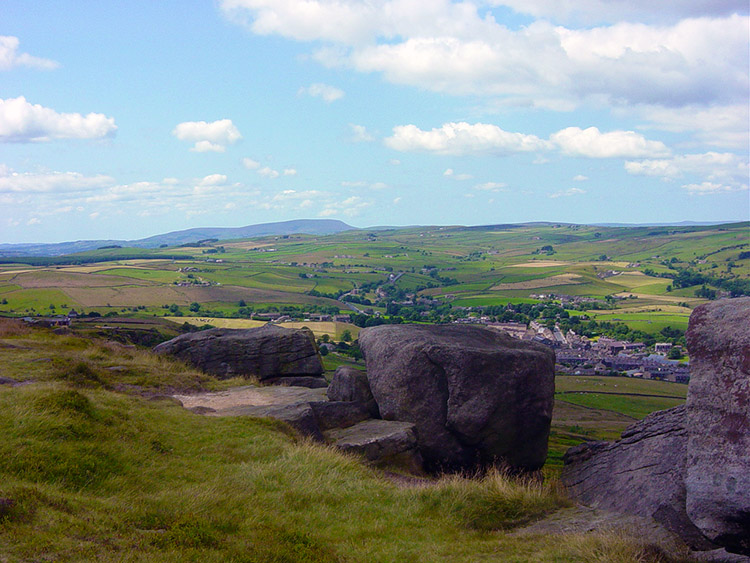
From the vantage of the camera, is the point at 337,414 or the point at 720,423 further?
the point at 337,414

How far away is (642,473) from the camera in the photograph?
44.4 feet

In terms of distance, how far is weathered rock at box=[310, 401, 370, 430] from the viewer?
18.4 meters

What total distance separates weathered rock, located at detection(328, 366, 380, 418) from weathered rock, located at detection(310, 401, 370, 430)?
0.42m

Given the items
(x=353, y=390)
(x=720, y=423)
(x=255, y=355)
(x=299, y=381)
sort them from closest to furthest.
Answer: (x=720, y=423), (x=353, y=390), (x=299, y=381), (x=255, y=355)

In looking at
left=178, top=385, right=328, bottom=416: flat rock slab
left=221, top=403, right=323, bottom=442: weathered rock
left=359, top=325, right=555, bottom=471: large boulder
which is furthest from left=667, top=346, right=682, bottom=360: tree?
left=221, top=403, right=323, bottom=442: weathered rock

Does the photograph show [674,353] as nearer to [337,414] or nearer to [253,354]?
[253,354]

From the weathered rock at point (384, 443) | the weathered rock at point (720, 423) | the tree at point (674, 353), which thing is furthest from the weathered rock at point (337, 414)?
the tree at point (674, 353)

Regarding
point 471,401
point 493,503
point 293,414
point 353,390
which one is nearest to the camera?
point 493,503

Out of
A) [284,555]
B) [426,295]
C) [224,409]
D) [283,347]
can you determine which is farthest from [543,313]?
[284,555]

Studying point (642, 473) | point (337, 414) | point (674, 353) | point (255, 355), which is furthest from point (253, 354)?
point (674, 353)

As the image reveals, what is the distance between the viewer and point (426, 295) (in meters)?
153

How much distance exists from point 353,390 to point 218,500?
A: 9.77 metres

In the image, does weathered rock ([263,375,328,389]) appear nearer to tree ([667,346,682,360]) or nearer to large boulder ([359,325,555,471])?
large boulder ([359,325,555,471])

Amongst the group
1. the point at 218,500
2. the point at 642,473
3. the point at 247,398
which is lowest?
the point at 642,473
